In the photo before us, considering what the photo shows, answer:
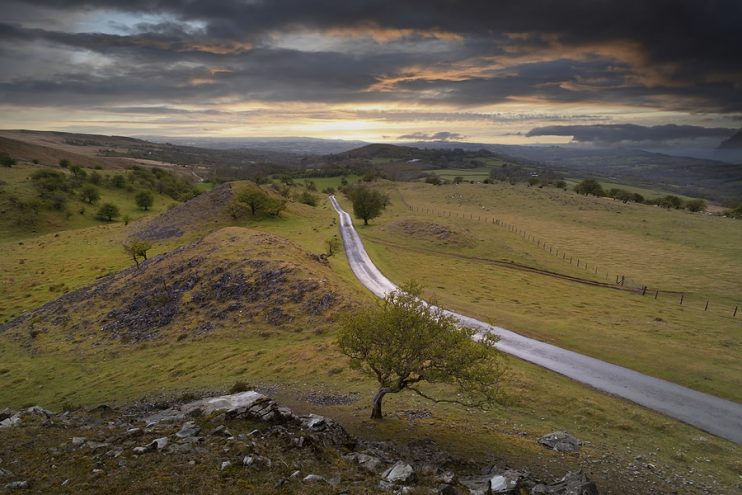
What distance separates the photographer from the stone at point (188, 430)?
20977 millimetres

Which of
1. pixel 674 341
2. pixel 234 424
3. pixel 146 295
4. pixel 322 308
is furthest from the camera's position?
pixel 146 295

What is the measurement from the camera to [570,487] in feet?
62.6

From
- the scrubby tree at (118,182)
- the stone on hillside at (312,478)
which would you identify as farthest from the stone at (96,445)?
the scrubby tree at (118,182)

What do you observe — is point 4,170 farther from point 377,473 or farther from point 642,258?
point 642,258

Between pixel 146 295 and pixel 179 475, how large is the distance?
144 feet

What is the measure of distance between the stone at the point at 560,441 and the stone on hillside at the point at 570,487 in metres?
5.12

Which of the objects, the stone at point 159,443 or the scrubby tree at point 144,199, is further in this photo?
the scrubby tree at point 144,199

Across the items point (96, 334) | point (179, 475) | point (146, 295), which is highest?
point (179, 475)

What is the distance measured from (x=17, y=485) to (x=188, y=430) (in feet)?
23.7

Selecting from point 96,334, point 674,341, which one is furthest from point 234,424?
point 674,341

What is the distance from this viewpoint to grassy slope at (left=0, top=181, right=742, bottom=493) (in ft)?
80.0

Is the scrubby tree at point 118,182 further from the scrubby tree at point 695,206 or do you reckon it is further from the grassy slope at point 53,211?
the scrubby tree at point 695,206

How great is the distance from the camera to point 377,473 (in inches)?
759

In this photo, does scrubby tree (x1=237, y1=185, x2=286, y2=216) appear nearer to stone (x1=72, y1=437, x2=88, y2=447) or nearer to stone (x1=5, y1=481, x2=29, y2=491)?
stone (x1=72, y1=437, x2=88, y2=447)
